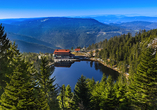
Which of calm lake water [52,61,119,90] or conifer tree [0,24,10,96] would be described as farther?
calm lake water [52,61,119,90]

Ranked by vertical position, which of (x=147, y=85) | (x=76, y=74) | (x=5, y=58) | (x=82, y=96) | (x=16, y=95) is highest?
(x=5, y=58)

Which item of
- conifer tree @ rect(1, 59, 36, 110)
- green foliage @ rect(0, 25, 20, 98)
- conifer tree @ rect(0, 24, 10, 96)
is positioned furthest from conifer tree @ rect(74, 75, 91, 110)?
conifer tree @ rect(0, 24, 10, 96)

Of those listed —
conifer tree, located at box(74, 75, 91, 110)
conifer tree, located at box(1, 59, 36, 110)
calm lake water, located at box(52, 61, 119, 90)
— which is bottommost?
calm lake water, located at box(52, 61, 119, 90)

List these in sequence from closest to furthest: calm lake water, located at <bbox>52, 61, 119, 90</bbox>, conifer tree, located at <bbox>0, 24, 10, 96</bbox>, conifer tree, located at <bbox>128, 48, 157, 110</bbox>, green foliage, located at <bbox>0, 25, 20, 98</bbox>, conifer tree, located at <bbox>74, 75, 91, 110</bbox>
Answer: green foliage, located at <bbox>0, 25, 20, 98</bbox> < conifer tree, located at <bbox>0, 24, 10, 96</bbox> < conifer tree, located at <bbox>128, 48, 157, 110</bbox> < conifer tree, located at <bbox>74, 75, 91, 110</bbox> < calm lake water, located at <bbox>52, 61, 119, 90</bbox>

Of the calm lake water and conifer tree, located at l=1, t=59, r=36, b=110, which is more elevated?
conifer tree, located at l=1, t=59, r=36, b=110

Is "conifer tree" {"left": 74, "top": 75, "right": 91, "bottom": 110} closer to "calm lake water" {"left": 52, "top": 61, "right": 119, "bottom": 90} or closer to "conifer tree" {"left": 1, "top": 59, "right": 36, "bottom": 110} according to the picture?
"conifer tree" {"left": 1, "top": 59, "right": 36, "bottom": 110}

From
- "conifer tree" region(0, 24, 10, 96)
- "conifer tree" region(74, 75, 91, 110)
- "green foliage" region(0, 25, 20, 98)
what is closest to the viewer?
"green foliage" region(0, 25, 20, 98)

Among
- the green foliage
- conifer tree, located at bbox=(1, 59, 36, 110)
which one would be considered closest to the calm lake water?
the green foliage

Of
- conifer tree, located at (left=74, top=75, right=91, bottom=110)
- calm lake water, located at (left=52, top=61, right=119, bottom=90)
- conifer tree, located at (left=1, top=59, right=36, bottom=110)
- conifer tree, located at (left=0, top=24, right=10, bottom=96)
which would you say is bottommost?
calm lake water, located at (left=52, top=61, right=119, bottom=90)

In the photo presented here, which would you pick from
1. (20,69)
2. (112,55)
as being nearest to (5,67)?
(20,69)

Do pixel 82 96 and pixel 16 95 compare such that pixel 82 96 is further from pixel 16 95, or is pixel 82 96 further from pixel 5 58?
pixel 5 58

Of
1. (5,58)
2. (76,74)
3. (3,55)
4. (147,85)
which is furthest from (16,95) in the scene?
(76,74)
